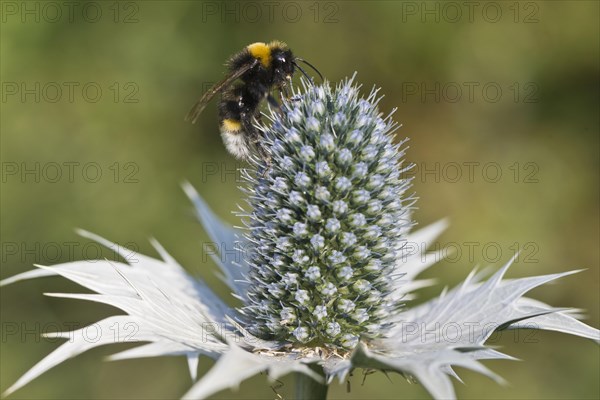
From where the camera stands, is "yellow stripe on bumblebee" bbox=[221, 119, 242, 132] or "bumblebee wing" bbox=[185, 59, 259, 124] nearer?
"bumblebee wing" bbox=[185, 59, 259, 124]

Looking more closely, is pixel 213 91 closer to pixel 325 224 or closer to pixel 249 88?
pixel 249 88

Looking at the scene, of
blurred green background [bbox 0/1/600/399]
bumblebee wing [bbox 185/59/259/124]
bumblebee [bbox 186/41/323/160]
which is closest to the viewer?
bumblebee wing [bbox 185/59/259/124]

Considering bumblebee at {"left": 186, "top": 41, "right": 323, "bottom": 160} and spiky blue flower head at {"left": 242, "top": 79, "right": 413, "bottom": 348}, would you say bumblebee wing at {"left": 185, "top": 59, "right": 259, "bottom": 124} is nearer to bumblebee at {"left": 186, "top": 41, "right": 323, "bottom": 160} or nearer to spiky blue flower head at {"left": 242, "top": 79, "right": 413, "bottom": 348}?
bumblebee at {"left": 186, "top": 41, "right": 323, "bottom": 160}

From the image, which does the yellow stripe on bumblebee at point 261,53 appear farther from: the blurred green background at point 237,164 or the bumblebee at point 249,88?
the blurred green background at point 237,164

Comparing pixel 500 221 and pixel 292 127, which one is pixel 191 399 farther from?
pixel 500 221

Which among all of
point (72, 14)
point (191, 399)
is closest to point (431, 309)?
point (191, 399)

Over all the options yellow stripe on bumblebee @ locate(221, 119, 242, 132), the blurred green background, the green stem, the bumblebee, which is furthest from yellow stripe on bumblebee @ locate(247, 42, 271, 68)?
the blurred green background

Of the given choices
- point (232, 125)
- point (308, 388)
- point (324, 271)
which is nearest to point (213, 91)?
point (232, 125)

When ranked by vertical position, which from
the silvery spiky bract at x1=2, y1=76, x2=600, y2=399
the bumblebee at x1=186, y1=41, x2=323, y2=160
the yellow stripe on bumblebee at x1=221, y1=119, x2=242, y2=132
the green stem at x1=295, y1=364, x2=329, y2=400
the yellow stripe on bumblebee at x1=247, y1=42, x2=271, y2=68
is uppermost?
the yellow stripe on bumblebee at x1=247, y1=42, x2=271, y2=68
